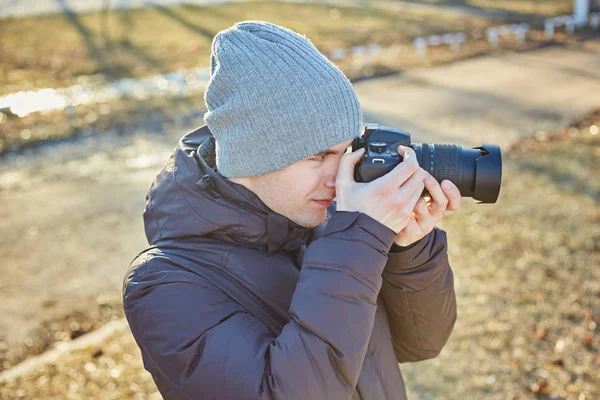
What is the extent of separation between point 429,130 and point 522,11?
40.3 ft

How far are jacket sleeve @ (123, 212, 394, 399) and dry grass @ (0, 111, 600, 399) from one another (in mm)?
2124

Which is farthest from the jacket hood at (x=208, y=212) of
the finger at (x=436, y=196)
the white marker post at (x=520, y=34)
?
the white marker post at (x=520, y=34)

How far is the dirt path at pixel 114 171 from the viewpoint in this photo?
193 inches

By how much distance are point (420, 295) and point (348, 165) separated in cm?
51

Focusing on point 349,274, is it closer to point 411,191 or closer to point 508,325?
point 411,191

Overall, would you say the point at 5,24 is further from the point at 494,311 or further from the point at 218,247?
the point at 218,247

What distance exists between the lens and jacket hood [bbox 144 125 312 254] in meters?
1.76

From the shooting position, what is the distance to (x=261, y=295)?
176 centimetres

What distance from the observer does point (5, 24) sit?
609 inches

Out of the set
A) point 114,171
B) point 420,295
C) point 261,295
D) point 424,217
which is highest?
point 424,217

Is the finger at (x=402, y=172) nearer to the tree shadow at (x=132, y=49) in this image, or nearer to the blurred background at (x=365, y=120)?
the blurred background at (x=365, y=120)

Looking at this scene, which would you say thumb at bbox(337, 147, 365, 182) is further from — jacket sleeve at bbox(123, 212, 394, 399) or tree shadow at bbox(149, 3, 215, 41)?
tree shadow at bbox(149, 3, 215, 41)

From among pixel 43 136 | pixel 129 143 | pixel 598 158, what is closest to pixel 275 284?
pixel 598 158

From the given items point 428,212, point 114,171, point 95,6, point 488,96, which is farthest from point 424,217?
point 95,6
